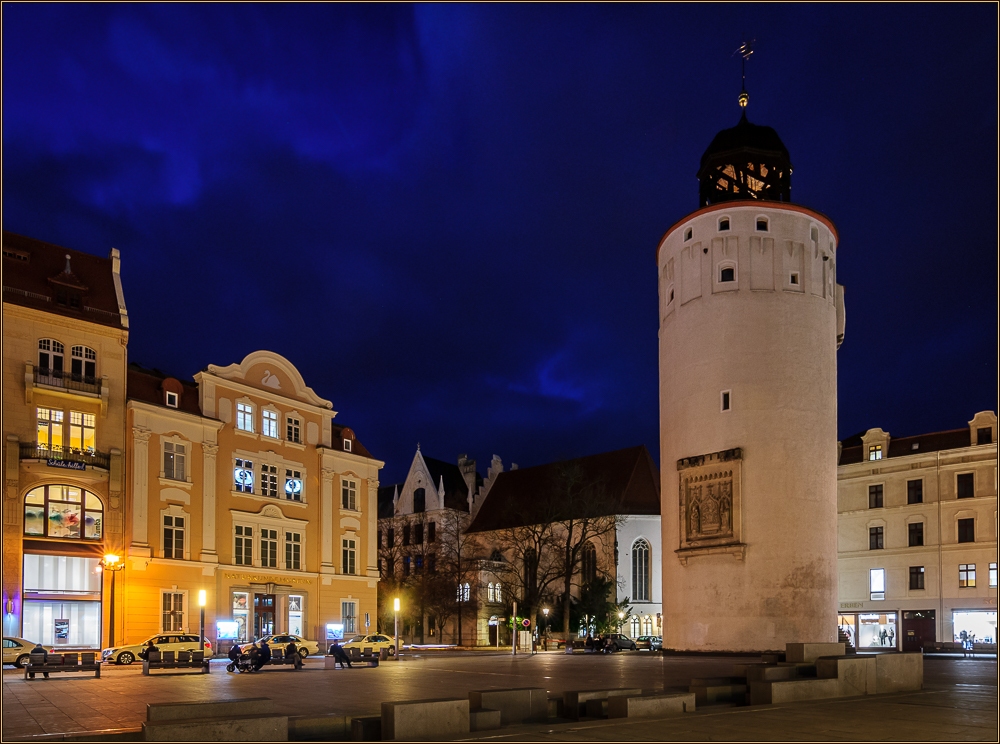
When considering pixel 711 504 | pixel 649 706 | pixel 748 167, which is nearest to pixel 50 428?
pixel 711 504

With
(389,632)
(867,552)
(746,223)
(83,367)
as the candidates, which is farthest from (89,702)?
(389,632)

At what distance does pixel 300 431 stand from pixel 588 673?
28129 mm

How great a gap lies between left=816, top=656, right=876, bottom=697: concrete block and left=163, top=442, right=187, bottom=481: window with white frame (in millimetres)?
34691

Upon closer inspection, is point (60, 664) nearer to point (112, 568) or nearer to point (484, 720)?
point (112, 568)

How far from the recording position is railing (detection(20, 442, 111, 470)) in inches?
1560

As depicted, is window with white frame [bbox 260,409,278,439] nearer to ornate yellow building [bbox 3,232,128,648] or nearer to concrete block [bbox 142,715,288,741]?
ornate yellow building [bbox 3,232,128,648]

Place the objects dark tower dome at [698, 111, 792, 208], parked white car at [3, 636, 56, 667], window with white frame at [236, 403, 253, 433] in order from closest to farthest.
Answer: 1. parked white car at [3, 636, 56, 667]
2. dark tower dome at [698, 111, 792, 208]
3. window with white frame at [236, 403, 253, 433]

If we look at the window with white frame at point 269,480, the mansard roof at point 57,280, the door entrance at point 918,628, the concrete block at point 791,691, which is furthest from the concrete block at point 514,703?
the door entrance at point 918,628

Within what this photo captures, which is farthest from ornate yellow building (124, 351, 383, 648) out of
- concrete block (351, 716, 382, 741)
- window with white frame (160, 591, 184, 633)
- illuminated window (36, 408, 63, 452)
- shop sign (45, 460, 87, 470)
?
concrete block (351, 716, 382, 741)

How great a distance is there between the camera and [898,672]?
61.1 feet

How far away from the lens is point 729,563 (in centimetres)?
3688

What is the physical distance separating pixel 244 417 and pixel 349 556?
33.8ft

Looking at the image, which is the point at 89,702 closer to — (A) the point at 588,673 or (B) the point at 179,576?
(A) the point at 588,673

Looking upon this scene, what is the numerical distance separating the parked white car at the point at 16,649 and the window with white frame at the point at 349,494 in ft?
68.6
